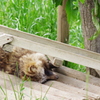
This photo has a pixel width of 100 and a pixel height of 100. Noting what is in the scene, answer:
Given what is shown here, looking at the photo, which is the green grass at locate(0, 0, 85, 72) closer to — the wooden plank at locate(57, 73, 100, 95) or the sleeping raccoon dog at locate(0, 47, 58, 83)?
the sleeping raccoon dog at locate(0, 47, 58, 83)

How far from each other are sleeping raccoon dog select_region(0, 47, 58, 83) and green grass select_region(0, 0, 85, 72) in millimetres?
973

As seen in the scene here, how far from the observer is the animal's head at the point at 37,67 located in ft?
13.8

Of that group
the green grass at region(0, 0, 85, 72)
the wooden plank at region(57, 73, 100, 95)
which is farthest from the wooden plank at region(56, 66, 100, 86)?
the green grass at region(0, 0, 85, 72)

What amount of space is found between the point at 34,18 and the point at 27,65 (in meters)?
1.54

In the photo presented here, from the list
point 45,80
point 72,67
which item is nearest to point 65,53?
point 45,80

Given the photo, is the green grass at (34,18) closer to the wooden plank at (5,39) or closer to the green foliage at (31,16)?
the green foliage at (31,16)

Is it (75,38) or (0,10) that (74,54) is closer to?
(75,38)

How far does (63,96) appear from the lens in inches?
140

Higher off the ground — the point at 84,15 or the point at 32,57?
the point at 84,15

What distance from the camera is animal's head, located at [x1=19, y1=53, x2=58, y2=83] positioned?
4.20 m

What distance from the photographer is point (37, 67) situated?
4.24 meters

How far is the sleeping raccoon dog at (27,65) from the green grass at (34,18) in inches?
38.3

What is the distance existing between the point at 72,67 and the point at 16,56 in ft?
2.91

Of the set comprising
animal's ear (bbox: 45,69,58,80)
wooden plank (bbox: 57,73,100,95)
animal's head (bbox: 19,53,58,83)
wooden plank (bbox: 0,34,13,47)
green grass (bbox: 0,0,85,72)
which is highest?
wooden plank (bbox: 0,34,13,47)
